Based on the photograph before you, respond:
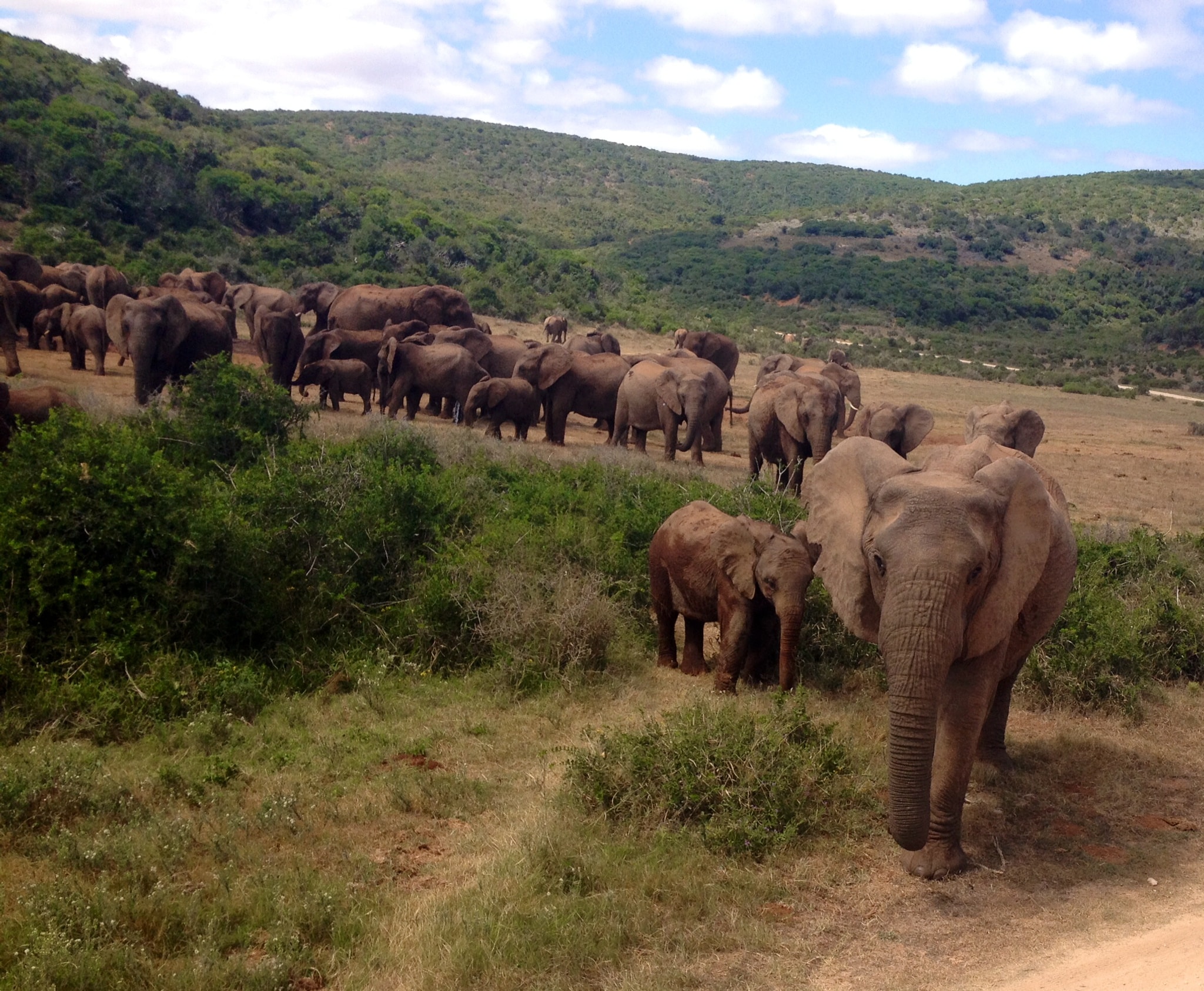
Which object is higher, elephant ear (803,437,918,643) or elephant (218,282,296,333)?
elephant (218,282,296,333)

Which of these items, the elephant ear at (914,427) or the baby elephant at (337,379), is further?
the baby elephant at (337,379)

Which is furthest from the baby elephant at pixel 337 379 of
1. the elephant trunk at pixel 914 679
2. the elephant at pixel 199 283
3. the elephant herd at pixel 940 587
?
the elephant trunk at pixel 914 679

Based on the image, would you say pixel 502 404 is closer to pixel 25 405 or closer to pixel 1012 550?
pixel 25 405

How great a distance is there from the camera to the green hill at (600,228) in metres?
39.5

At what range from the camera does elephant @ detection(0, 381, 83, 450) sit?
11336 millimetres

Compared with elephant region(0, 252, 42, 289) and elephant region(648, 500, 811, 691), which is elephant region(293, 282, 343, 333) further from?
elephant region(648, 500, 811, 691)

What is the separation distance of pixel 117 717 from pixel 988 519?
17.8ft

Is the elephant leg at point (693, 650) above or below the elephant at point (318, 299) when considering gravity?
below

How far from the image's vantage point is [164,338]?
1941cm

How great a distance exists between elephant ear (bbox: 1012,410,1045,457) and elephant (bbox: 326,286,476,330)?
52.0 ft

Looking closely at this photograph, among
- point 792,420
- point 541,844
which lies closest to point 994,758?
point 541,844

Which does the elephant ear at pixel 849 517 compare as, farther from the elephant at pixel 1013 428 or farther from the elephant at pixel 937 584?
the elephant at pixel 1013 428

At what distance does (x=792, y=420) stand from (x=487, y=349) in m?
8.44

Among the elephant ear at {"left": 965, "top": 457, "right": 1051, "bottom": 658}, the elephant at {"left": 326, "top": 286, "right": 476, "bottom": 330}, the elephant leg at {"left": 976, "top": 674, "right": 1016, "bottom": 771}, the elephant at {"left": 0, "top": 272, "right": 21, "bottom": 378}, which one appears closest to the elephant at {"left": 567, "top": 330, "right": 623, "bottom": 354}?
the elephant at {"left": 326, "top": 286, "right": 476, "bottom": 330}
